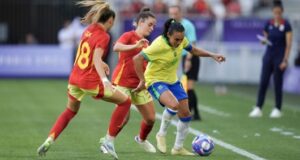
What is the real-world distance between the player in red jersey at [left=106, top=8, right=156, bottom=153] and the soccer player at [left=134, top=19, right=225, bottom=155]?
0.29m

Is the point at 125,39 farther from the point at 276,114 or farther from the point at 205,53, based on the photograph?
the point at 276,114

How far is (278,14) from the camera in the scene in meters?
18.0

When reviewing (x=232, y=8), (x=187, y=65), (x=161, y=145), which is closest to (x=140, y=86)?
(x=161, y=145)

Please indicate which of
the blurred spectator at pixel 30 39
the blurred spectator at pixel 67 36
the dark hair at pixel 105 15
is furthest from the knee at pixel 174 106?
the blurred spectator at pixel 30 39

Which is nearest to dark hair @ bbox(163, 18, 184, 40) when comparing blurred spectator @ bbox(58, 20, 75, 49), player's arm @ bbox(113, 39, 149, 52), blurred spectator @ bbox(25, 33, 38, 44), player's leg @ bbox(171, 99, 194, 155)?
player's arm @ bbox(113, 39, 149, 52)

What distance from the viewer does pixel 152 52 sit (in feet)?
38.2

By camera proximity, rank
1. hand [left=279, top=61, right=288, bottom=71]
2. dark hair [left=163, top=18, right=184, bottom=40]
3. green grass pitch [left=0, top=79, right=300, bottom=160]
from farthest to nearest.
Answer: hand [left=279, top=61, right=288, bottom=71] → green grass pitch [left=0, top=79, right=300, bottom=160] → dark hair [left=163, top=18, right=184, bottom=40]

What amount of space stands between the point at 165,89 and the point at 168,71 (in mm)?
271

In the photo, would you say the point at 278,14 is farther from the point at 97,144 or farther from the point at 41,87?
the point at 41,87

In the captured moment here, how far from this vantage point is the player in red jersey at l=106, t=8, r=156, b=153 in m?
12.0

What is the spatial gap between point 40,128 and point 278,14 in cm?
548

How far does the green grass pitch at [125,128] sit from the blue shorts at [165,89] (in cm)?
78

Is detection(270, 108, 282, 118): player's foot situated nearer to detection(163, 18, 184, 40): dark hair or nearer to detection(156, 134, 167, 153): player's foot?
detection(156, 134, 167, 153): player's foot

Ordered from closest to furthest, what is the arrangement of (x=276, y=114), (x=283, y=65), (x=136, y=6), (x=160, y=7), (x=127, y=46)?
(x=127, y=46)
(x=283, y=65)
(x=276, y=114)
(x=160, y=7)
(x=136, y=6)
